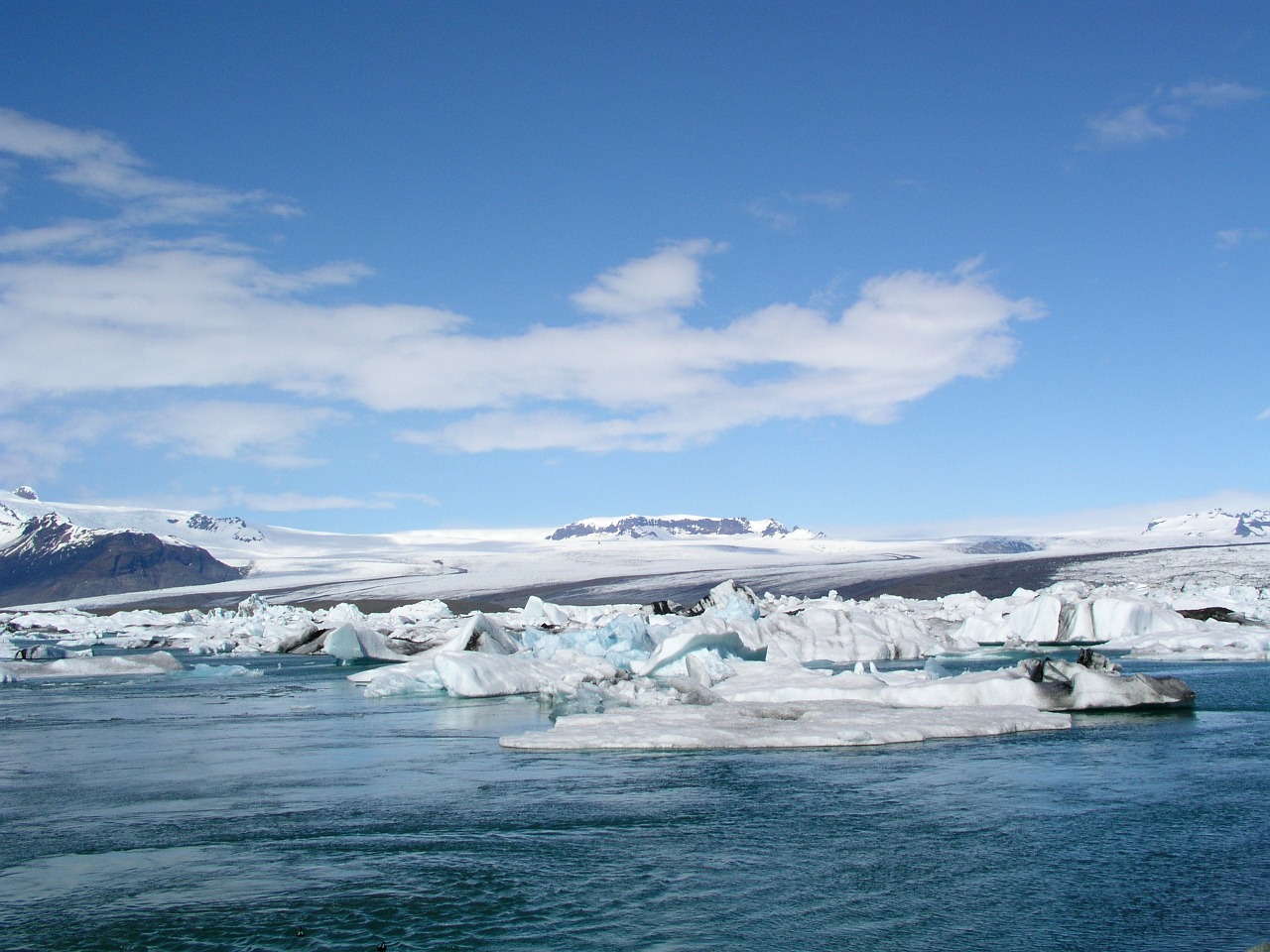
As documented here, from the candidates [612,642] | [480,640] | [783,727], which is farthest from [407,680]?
[783,727]

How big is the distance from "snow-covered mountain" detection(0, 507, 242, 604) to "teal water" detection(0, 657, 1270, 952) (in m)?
165

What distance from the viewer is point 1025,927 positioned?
19.0ft

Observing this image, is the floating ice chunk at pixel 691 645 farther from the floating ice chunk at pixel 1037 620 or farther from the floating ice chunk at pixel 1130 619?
the floating ice chunk at pixel 1130 619

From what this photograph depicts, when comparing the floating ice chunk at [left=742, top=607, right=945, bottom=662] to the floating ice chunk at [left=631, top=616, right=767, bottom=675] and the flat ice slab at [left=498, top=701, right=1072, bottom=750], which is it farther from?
the flat ice slab at [left=498, top=701, right=1072, bottom=750]

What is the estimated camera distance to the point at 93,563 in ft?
560

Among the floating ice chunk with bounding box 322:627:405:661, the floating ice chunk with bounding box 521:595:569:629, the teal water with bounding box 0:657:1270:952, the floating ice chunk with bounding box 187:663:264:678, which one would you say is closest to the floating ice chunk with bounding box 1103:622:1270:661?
the teal water with bounding box 0:657:1270:952

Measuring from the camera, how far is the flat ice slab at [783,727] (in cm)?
1233

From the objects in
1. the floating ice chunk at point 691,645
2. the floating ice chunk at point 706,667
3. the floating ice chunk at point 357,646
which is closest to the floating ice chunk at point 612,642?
the floating ice chunk at point 691,645

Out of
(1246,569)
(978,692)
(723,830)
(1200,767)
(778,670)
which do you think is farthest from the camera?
(1246,569)

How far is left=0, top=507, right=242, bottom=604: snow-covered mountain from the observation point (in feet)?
536

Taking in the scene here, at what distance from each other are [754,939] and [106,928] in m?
3.60

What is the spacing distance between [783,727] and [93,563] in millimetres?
180428

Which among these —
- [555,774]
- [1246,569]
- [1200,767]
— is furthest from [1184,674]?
[1246,569]

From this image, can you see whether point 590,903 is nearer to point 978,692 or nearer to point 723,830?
point 723,830
